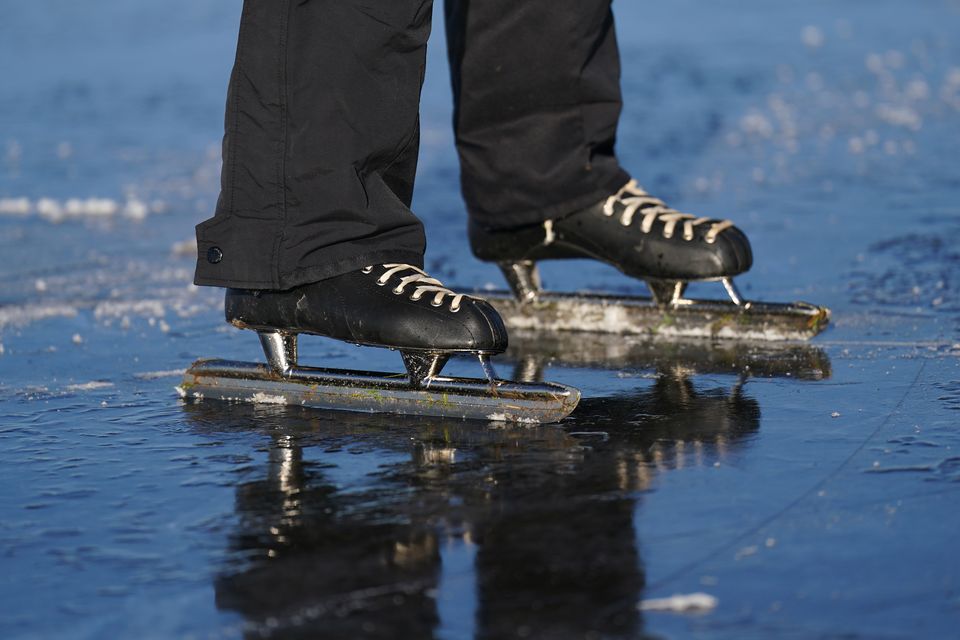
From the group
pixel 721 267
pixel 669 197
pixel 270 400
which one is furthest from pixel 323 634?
pixel 669 197

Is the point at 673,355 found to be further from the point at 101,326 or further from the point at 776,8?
the point at 776,8

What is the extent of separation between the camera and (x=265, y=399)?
7.58ft

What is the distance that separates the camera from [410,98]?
2.34 metres

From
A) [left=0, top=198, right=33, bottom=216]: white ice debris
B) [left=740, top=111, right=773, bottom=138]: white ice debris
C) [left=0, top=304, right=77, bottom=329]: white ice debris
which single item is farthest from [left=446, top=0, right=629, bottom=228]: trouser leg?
[left=740, top=111, right=773, bottom=138]: white ice debris

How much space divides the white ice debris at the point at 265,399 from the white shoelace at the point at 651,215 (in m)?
0.90

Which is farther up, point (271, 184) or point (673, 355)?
point (271, 184)

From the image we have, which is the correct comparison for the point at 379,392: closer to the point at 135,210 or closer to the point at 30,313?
the point at 30,313

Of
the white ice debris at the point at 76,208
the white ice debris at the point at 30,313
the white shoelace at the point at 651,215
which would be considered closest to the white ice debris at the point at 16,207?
the white ice debris at the point at 76,208

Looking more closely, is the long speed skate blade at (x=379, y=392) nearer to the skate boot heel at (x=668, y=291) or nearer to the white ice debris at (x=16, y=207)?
the skate boot heel at (x=668, y=291)

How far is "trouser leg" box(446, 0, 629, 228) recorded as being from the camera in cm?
287

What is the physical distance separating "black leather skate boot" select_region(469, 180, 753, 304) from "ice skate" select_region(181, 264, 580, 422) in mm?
650

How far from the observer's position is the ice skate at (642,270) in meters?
2.75

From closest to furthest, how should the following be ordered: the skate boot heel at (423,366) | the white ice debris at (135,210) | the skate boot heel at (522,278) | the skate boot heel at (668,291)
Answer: the skate boot heel at (423,366) < the skate boot heel at (668,291) < the skate boot heel at (522,278) < the white ice debris at (135,210)

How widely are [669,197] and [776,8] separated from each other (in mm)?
6681
